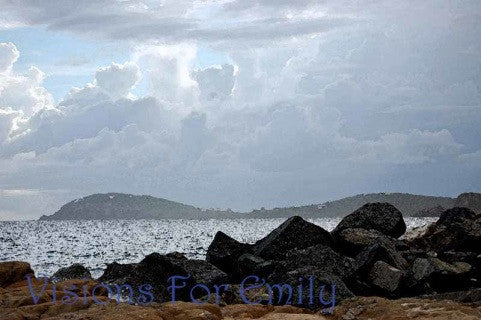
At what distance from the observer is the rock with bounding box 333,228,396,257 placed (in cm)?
2373

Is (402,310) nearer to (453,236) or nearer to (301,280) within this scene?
(301,280)

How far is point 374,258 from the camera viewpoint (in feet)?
66.1

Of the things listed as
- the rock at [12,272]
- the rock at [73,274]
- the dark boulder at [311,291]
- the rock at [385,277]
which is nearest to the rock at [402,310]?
the dark boulder at [311,291]

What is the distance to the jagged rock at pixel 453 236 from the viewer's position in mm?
25484

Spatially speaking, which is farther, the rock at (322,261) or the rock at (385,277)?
the rock at (322,261)

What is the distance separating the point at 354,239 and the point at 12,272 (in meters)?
12.9

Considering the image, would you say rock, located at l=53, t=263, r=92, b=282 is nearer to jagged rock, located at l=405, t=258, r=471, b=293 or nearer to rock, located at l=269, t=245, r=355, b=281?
rock, located at l=269, t=245, r=355, b=281

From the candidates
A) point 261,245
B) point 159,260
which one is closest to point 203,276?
point 159,260

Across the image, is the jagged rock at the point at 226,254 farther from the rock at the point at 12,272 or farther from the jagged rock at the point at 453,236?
the jagged rock at the point at 453,236

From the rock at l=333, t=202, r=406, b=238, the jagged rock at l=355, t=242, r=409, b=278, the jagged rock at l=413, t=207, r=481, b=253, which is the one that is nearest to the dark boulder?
the jagged rock at l=355, t=242, r=409, b=278

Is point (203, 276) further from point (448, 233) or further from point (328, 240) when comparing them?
point (448, 233)

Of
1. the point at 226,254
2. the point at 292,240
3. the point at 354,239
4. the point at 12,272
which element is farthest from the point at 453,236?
the point at 12,272

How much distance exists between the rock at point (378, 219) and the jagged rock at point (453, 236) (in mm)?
1664

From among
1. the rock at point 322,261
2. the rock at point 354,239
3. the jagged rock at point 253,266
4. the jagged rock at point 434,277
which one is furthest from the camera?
the rock at point 354,239
